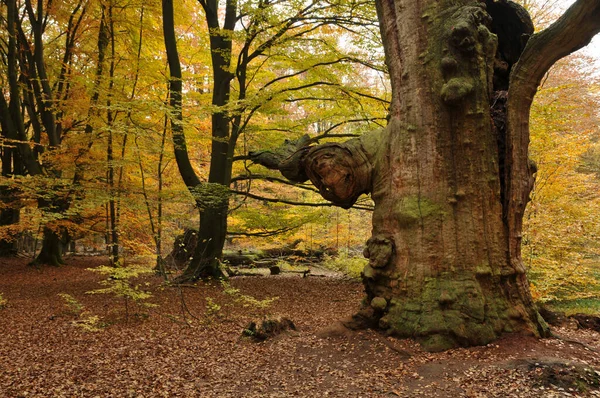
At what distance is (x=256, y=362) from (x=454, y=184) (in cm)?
276

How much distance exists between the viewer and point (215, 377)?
11.9 feet

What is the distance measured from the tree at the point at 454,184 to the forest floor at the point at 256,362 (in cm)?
32

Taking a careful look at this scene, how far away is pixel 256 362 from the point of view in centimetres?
391

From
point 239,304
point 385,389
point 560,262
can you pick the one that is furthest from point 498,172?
point 560,262

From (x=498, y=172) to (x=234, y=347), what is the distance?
3634 millimetres

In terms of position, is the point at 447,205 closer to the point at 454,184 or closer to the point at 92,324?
the point at 454,184

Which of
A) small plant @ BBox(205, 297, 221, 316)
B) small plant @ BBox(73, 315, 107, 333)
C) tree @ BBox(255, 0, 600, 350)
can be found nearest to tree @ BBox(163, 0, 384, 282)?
small plant @ BBox(205, 297, 221, 316)

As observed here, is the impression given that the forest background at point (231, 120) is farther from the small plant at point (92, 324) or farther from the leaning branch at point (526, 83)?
the leaning branch at point (526, 83)

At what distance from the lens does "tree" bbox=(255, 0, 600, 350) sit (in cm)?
357

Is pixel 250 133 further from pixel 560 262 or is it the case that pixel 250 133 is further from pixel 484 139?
pixel 560 262

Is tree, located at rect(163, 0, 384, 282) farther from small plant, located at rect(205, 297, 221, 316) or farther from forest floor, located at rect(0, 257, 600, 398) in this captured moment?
forest floor, located at rect(0, 257, 600, 398)

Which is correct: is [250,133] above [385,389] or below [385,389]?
above

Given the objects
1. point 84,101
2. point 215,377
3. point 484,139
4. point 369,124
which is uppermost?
point 84,101

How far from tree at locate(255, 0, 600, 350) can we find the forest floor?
1.06 feet
